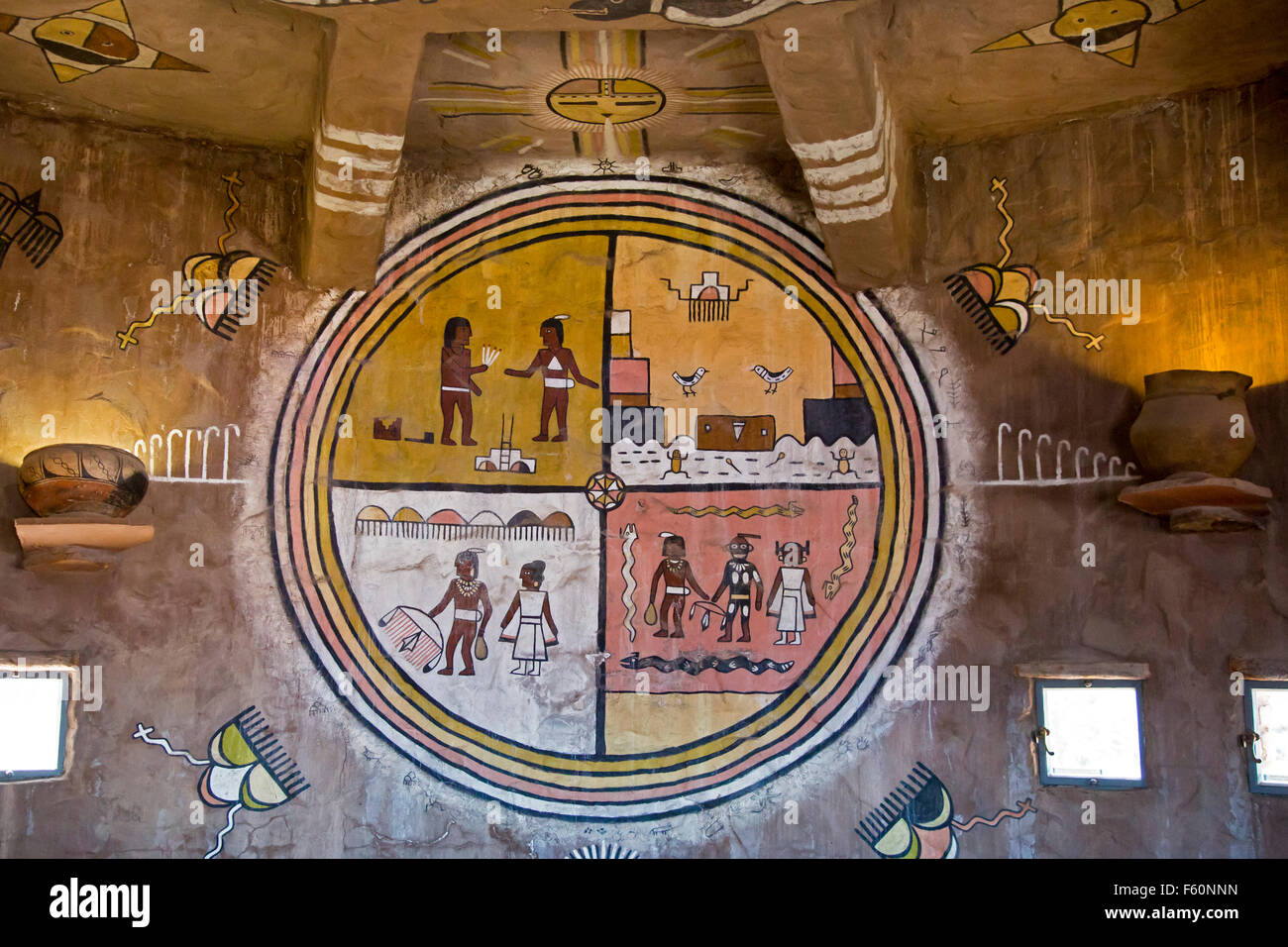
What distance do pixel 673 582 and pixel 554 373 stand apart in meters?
1.24

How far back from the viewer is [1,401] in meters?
5.52

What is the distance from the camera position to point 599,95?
5645 mm

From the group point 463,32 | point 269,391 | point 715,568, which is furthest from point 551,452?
point 463,32

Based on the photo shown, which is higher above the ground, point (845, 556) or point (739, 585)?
point (845, 556)

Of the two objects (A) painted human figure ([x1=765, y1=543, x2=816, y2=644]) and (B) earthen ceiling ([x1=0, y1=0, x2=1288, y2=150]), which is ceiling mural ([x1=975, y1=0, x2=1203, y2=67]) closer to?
(B) earthen ceiling ([x1=0, y1=0, x2=1288, y2=150])

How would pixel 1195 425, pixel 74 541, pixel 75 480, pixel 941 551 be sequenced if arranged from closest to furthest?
pixel 1195 425 < pixel 75 480 < pixel 74 541 < pixel 941 551

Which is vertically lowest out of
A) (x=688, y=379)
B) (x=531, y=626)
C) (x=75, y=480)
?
(x=531, y=626)

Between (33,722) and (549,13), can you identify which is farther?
(33,722)

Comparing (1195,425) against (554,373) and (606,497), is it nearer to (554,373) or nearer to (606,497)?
(606,497)

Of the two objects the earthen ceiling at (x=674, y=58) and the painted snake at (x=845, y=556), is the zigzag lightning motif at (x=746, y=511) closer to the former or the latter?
the painted snake at (x=845, y=556)

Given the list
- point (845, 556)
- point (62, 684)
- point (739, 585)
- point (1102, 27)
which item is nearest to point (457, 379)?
point (739, 585)

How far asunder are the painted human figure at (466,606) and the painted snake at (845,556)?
1687 millimetres

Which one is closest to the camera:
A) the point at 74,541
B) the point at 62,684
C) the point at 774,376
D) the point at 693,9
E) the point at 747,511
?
the point at 693,9

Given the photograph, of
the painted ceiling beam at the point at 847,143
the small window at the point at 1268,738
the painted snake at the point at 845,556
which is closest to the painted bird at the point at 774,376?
the painted ceiling beam at the point at 847,143
